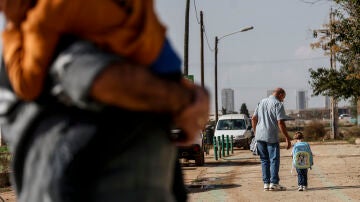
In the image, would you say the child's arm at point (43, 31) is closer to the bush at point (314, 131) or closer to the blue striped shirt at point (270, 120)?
the blue striped shirt at point (270, 120)

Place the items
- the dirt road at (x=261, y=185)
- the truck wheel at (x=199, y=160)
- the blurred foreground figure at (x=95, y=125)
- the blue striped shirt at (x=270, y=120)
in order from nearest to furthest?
the blurred foreground figure at (x=95, y=125)
the dirt road at (x=261, y=185)
the blue striped shirt at (x=270, y=120)
the truck wheel at (x=199, y=160)

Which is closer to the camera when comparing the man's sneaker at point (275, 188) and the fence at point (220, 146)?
the man's sneaker at point (275, 188)

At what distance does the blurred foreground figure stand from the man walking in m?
10.0

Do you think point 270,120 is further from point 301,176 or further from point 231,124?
point 231,124

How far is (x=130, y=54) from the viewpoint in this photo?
1.73 metres

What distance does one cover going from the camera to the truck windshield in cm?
3503

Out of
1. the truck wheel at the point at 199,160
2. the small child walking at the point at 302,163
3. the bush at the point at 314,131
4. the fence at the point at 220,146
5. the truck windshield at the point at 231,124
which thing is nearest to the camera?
the small child walking at the point at 302,163

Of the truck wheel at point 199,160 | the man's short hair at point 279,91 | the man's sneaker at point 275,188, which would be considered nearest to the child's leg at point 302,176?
the man's sneaker at point 275,188

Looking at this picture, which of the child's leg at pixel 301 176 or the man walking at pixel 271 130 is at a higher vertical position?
the man walking at pixel 271 130

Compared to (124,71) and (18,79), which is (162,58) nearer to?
(124,71)

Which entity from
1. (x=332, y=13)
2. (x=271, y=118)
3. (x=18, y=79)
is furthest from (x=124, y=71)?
(x=332, y=13)

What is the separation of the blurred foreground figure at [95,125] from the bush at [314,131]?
4805 centimetres

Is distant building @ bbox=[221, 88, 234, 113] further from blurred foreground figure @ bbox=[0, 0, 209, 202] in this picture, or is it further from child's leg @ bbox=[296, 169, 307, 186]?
blurred foreground figure @ bbox=[0, 0, 209, 202]

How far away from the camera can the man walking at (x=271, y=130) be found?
11812 millimetres
